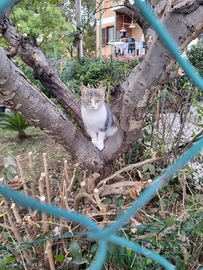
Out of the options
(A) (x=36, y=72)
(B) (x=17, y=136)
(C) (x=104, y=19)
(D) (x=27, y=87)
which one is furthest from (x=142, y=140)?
(C) (x=104, y=19)

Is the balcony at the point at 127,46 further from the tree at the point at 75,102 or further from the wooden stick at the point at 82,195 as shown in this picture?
the wooden stick at the point at 82,195

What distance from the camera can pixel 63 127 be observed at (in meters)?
1.38

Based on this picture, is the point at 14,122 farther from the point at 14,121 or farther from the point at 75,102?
the point at 75,102

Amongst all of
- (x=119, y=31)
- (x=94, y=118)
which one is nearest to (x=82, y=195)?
(x=94, y=118)

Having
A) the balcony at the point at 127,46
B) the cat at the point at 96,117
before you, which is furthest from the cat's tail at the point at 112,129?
the balcony at the point at 127,46

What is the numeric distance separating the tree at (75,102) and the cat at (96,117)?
0.12 metres

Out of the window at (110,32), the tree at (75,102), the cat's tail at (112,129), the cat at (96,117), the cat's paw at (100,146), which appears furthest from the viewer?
the window at (110,32)

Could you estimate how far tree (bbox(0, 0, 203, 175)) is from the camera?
3.14 feet

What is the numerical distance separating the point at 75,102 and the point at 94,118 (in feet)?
0.86

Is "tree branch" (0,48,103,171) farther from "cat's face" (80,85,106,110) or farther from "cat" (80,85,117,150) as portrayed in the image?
"cat's face" (80,85,106,110)

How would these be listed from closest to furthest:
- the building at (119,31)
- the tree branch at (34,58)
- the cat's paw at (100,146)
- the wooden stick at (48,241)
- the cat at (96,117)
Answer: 1. the wooden stick at (48,241)
2. the tree branch at (34,58)
3. the cat's paw at (100,146)
4. the cat at (96,117)
5. the building at (119,31)

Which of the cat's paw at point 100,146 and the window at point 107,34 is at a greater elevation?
the window at point 107,34

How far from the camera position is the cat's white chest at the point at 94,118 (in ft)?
6.35

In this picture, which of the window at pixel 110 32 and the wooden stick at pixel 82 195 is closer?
the wooden stick at pixel 82 195
